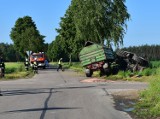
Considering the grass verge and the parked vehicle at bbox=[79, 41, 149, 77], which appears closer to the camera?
the parked vehicle at bbox=[79, 41, 149, 77]

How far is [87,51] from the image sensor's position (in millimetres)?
38969

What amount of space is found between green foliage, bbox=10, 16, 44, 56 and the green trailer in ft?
143

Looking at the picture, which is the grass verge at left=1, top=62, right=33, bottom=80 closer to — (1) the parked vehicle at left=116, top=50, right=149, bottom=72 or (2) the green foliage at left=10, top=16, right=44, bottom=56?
(1) the parked vehicle at left=116, top=50, right=149, bottom=72

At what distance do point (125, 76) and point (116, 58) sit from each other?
6787mm

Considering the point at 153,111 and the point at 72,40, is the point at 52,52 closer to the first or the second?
the point at 72,40

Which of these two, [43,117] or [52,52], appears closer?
[43,117]

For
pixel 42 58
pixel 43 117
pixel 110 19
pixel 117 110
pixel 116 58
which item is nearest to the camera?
pixel 43 117

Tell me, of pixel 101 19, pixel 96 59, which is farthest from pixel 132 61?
pixel 101 19

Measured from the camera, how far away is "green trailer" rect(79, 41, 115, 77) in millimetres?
37750

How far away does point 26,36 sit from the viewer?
83938mm

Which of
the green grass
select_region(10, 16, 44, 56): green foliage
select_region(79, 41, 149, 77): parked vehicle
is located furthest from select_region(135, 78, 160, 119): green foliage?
select_region(10, 16, 44, 56): green foliage

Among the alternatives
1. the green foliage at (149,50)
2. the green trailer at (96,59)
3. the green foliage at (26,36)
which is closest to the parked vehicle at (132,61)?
the green trailer at (96,59)

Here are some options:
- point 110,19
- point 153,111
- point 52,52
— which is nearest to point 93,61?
point 110,19

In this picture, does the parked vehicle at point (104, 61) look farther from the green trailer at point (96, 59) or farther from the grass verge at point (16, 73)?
the grass verge at point (16, 73)
